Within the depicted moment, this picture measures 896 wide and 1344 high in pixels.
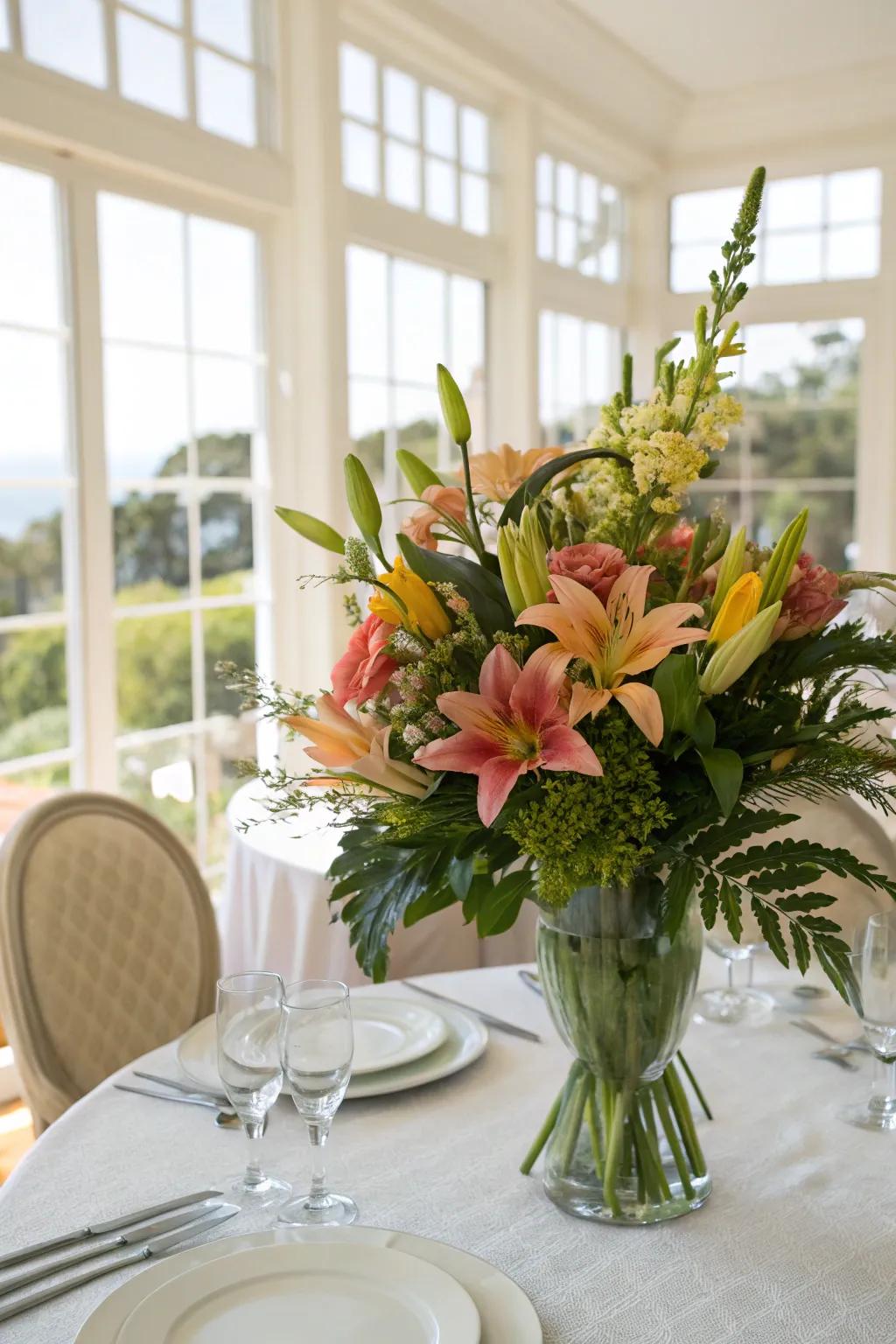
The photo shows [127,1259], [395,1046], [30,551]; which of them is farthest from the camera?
[30,551]

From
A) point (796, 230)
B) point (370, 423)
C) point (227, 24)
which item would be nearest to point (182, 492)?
point (370, 423)

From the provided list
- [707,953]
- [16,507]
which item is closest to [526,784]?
[707,953]

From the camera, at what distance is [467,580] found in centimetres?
95

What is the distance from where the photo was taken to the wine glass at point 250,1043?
1003mm

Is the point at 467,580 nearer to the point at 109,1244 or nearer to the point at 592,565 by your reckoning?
the point at 592,565

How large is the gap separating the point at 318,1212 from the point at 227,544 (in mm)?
2883

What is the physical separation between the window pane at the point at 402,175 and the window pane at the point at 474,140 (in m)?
0.39

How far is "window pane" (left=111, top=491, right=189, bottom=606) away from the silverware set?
8.12ft

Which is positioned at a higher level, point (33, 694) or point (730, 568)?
point (730, 568)

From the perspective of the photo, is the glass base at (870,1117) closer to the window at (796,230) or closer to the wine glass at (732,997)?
the wine glass at (732,997)

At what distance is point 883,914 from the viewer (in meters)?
1.11

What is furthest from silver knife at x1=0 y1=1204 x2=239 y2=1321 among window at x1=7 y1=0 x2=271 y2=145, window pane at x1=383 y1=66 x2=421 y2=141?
window pane at x1=383 y1=66 x2=421 y2=141

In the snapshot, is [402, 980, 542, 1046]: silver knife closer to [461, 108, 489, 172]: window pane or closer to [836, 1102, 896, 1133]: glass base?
[836, 1102, 896, 1133]: glass base

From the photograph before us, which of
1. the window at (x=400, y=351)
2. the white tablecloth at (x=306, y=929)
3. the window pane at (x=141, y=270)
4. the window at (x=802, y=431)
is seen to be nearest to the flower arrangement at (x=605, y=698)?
the white tablecloth at (x=306, y=929)
